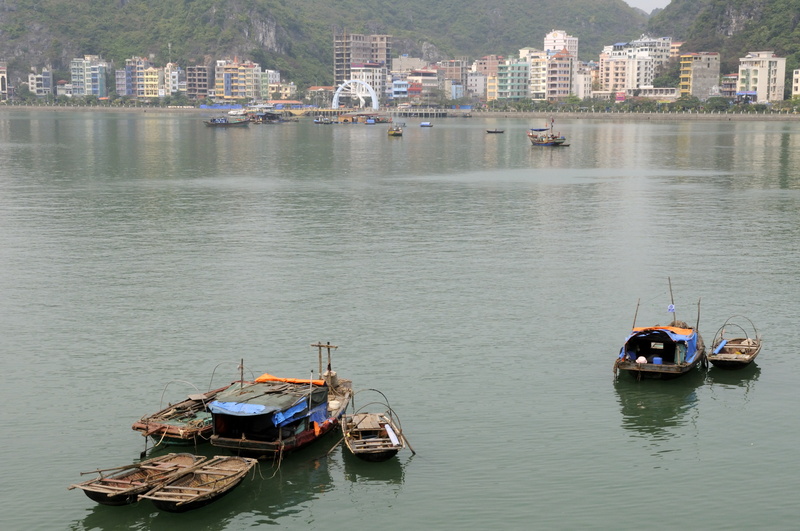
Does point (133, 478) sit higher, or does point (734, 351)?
point (734, 351)

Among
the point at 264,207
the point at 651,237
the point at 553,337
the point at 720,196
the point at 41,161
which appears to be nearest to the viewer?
the point at 553,337

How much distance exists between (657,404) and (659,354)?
248 centimetres

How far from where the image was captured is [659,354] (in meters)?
30.3

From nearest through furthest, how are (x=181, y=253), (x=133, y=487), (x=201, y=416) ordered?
(x=133, y=487), (x=201, y=416), (x=181, y=253)

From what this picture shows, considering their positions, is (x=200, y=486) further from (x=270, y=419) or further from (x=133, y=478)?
(x=270, y=419)

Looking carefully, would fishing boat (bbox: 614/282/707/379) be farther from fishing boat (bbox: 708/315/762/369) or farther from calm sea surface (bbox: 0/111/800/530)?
fishing boat (bbox: 708/315/762/369)

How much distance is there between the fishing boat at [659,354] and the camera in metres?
29.5

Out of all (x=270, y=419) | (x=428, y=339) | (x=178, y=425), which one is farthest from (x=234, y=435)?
(x=428, y=339)

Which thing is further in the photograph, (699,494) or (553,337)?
(553,337)

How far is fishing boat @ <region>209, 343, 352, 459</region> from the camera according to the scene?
2308 cm

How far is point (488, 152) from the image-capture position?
425 feet

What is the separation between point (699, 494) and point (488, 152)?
109 m

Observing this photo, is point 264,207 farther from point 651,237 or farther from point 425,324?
point 425,324

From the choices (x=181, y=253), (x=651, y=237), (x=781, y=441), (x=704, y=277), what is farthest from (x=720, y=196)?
(x=781, y=441)
